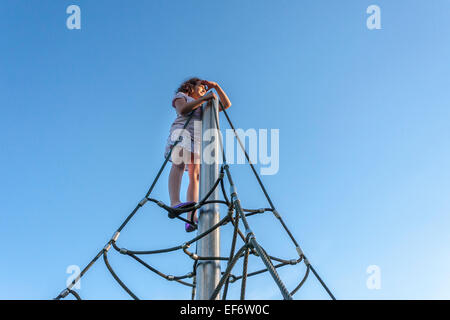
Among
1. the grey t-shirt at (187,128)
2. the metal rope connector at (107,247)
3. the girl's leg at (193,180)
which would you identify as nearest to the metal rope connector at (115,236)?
the metal rope connector at (107,247)

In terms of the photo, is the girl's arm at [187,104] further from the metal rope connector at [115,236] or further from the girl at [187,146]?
the metal rope connector at [115,236]

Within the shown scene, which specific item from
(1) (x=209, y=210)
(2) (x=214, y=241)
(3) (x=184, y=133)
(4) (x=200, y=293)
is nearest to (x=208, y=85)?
(3) (x=184, y=133)

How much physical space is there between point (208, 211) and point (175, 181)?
21.7 inches

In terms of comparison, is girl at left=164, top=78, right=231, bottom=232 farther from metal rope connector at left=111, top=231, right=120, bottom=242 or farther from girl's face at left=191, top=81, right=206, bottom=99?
metal rope connector at left=111, top=231, right=120, bottom=242

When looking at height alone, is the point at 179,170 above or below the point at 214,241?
above

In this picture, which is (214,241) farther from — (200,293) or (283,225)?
(283,225)

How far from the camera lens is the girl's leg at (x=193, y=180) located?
3398mm

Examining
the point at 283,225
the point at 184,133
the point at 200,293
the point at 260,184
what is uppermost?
the point at 184,133

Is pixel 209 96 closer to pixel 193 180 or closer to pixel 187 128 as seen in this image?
pixel 187 128

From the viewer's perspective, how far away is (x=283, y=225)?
3455mm

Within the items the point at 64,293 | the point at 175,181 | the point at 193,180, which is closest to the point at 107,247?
the point at 64,293
